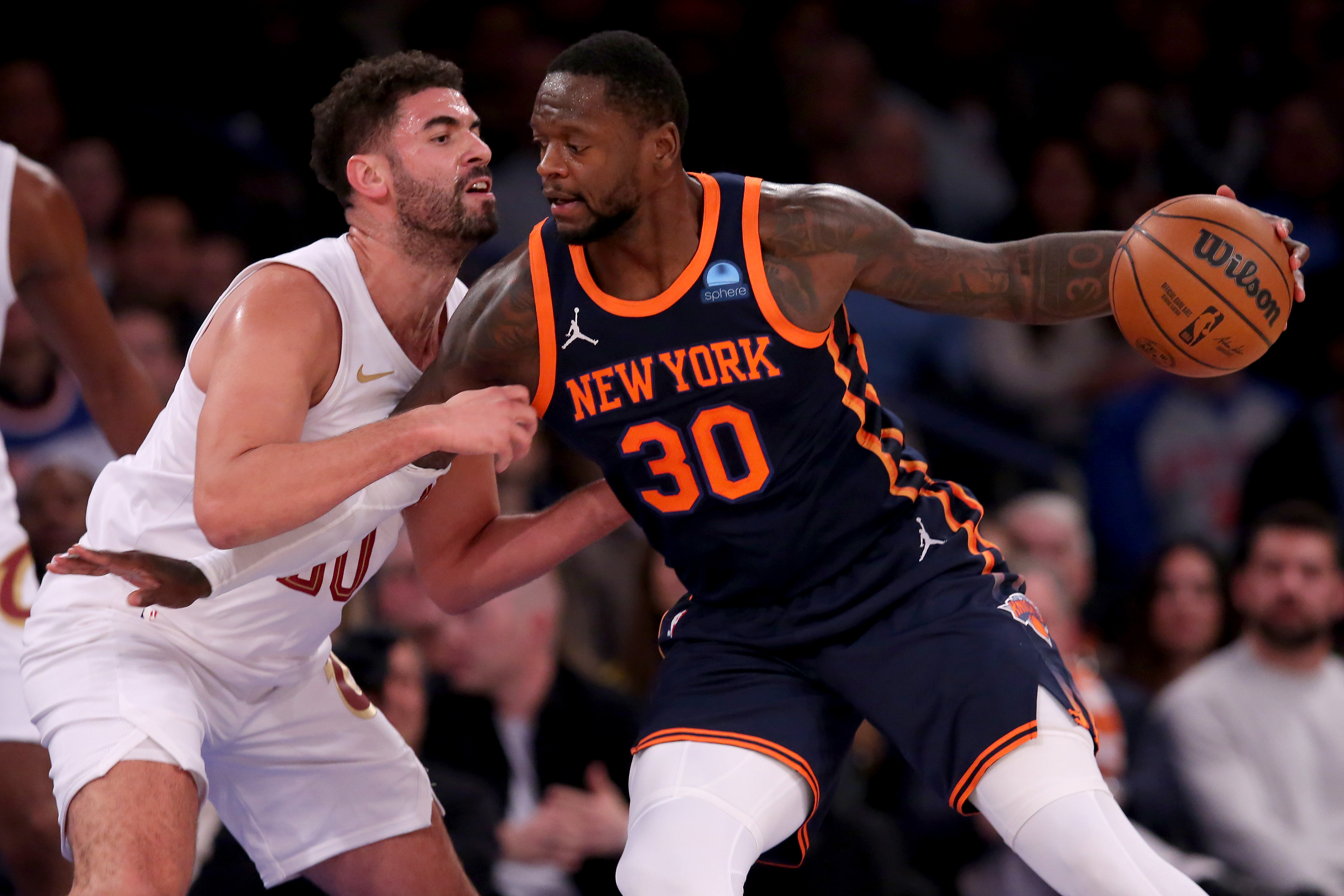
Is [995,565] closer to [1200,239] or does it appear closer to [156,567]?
[1200,239]

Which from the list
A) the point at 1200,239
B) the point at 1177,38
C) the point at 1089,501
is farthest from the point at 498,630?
the point at 1177,38

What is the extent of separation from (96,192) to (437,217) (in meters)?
4.04

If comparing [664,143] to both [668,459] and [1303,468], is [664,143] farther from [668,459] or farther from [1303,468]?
[1303,468]

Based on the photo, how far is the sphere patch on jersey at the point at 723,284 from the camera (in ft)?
11.0

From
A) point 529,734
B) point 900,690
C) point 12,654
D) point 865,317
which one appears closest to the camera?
point 900,690

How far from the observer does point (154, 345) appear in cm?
632

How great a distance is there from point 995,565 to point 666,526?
0.77 m

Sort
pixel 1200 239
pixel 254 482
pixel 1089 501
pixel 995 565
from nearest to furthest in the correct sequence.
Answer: pixel 254 482, pixel 1200 239, pixel 995 565, pixel 1089 501

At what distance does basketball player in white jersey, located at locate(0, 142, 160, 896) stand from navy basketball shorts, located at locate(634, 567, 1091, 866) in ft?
4.90

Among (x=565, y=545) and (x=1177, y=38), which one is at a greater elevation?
(x=1177, y=38)

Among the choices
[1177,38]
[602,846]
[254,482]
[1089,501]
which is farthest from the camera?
[1177,38]

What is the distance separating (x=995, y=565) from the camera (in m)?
3.62

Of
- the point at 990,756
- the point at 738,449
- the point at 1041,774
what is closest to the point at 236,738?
the point at 738,449

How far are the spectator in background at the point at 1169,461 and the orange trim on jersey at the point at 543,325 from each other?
17.5 ft
